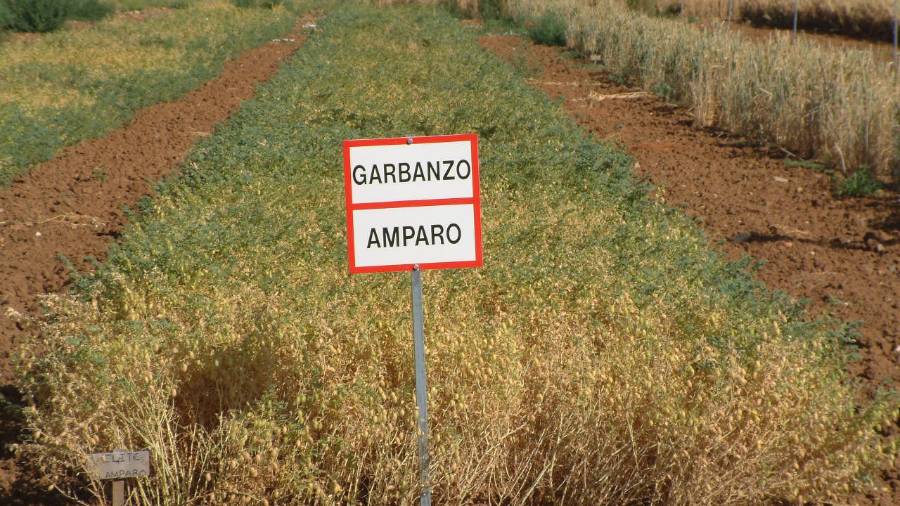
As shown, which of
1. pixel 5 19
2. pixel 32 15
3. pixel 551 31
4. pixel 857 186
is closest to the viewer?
pixel 857 186

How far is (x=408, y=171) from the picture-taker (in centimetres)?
427

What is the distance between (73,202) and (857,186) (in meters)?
8.47

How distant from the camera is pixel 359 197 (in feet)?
14.0

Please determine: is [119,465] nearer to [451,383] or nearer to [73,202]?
[451,383]

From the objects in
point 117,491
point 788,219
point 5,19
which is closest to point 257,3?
point 5,19

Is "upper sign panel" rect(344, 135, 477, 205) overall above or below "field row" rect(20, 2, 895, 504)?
above

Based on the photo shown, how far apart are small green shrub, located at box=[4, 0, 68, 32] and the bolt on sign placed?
90.9 feet

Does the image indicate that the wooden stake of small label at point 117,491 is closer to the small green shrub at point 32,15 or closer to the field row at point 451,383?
the field row at point 451,383

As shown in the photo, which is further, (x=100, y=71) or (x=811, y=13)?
(x=811, y=13)

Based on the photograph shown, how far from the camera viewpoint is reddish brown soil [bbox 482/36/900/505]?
730cm

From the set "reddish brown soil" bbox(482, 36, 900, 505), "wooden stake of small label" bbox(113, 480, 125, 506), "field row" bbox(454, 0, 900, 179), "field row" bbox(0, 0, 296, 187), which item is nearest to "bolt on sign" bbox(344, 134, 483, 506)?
"wooden stake of small label" bbox(113, 480, 125, 506)

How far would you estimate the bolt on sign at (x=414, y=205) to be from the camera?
425cm

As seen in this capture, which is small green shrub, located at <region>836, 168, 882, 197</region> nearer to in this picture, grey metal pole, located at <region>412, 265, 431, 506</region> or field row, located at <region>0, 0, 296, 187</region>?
grey metal pole, located at <region>412, 265, 431, 506</region>

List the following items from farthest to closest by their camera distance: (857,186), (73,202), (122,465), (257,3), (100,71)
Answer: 1. (257,3)
2. (100,71)
3. (857,186)
4. (73,202)
5. (122,465)
